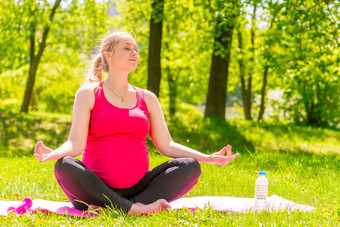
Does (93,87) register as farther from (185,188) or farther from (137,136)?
(185,188)

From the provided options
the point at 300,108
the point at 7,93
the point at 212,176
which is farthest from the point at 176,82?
the point at 212,176

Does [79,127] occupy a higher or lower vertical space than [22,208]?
higher

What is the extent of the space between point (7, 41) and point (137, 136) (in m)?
12.4

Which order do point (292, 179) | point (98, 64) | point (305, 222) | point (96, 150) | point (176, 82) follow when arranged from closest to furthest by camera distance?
point (305, 222), point (96, 150), point (98, 64), point (292, 179), point (176, 82)

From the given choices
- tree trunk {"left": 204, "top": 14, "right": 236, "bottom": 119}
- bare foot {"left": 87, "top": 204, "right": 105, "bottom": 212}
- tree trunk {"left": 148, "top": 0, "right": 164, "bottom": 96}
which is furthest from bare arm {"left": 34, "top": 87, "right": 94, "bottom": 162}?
tree trunk {"left": 204, "top": 14, "right": 236, "bottom": 119}

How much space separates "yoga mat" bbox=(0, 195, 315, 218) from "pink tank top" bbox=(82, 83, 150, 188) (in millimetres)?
425

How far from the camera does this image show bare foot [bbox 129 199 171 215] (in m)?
4.03

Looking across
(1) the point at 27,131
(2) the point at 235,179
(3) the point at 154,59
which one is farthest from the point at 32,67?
(2) the point at 235,179

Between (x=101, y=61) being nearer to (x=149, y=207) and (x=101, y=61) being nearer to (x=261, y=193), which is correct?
(x=149, y=207)

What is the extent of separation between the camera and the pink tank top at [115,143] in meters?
4.30

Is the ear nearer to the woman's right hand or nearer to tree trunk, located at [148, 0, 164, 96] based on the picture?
the woman's right hand

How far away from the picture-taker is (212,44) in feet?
54.7

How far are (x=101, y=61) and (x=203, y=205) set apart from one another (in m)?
1.77

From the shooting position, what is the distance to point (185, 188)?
173 inches
